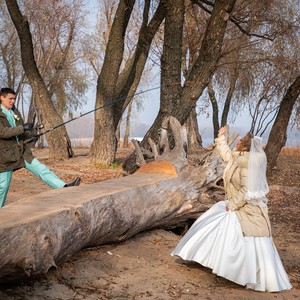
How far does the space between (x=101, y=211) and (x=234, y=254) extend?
1.50 meters

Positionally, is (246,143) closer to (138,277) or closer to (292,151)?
(138,277)

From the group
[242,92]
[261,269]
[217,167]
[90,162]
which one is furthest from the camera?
[242,92]

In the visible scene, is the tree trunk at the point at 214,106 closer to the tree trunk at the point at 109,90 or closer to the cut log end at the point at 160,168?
the tree trunk at the point at 109,90

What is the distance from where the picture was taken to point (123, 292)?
490cm

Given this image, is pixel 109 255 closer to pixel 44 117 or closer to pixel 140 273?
pixel 140 273

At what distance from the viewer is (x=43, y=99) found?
1647 cm

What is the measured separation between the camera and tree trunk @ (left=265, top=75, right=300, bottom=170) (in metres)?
15.4

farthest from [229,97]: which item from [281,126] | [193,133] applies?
[281,126]

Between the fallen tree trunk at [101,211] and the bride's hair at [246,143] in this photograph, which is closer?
the fallen tree trunk at [101,211]

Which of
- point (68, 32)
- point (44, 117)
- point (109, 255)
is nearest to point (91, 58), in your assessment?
point (68, 32)

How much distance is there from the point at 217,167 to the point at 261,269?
294 centimetres

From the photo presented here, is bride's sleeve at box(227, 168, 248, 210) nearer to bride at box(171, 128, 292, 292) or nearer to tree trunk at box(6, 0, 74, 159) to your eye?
bride at box(171, 128, 292, 292)

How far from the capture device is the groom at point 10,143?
21.3 feet

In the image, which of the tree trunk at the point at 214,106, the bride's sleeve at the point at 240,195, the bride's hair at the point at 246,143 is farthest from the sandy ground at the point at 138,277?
the tree trunk at the point at 214,106
